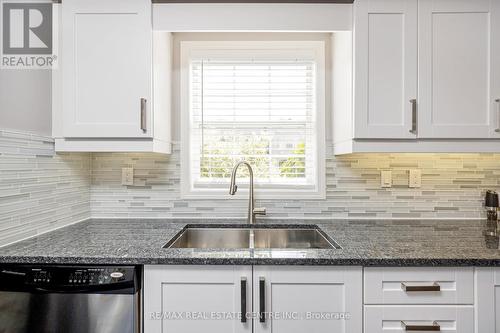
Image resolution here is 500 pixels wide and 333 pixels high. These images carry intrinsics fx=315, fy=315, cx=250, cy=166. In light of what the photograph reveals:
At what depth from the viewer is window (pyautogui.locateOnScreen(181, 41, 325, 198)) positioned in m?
2.00

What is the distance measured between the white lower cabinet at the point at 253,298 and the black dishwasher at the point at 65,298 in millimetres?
107

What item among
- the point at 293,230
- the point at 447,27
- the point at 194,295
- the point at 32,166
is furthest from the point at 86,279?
the point at 447,27

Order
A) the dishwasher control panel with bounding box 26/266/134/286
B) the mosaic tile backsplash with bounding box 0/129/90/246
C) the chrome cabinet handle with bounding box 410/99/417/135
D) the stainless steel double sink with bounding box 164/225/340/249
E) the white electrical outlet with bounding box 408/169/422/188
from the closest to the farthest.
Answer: the dishwasher control panel with bounding box 26/266/134/286 < the mosaic tile backsplash with bounding box 0/129/90/246 < the chrome cabinet handle with bounding box 410/99/417/135 < the stainless steel double sink with bounding box 164/225/340/249 < the white electrical outlet with bounding box 408/169/422/188

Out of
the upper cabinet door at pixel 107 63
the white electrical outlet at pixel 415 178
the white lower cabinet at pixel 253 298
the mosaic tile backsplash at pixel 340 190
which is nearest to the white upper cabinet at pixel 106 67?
the upper cabinet door at pixel 107 63

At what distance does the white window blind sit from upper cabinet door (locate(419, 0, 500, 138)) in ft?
2.18

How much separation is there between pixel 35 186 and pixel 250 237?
113 centimetres

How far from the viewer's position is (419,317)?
125cm

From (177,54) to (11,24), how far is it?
33.1 inches

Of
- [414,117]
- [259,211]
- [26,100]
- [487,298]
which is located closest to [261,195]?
[259,211]

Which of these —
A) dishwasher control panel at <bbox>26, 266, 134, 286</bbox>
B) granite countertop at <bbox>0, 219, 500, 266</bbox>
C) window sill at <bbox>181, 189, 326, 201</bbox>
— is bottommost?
dishwasher control panel at <bbox>26, 266, 134, 286</bbox>

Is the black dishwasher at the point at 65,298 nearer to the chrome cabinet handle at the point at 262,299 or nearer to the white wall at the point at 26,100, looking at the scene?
Answer: the chrome cabinet handle at the point at 262,299

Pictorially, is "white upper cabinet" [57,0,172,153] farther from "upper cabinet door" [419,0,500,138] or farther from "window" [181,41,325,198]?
"upper cabinet door" [419,0,500,138]

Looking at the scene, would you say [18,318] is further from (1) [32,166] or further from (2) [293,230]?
(2) [293,230]

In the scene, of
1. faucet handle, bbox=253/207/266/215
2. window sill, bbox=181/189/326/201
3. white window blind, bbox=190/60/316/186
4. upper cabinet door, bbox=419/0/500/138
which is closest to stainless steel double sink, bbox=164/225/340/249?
faucet handle, bbox=253/207/266/215
